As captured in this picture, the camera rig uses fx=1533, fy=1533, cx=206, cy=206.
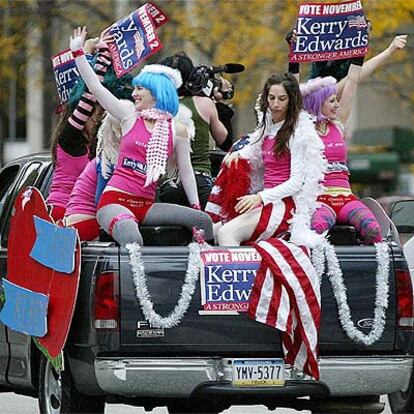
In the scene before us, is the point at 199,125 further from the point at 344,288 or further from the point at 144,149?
the point at 344,288

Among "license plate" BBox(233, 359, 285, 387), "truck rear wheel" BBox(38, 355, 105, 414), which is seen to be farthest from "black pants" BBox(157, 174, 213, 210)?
"license plate" BBox(233, 359, 285, 387)

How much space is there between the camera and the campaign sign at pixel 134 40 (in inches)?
375

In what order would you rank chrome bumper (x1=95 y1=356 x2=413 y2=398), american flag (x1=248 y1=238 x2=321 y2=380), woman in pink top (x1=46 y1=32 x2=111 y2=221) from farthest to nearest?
woman in pink top (x1=46 y1=32 x2=111 y2=221), american flag (x1=248 y1=238 x2=321 y2=380), chrome bumper (x1=95 y1=356 x2=413 y2=398)

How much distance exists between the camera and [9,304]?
353 inches

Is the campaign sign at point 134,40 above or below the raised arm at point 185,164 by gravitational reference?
above

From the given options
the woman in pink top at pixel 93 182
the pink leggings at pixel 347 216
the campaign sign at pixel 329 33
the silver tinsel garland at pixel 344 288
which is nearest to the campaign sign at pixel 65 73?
the woman in pink top at pixel 93 182

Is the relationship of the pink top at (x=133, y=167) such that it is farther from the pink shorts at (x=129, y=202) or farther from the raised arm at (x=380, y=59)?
the raised arm at (x=380, y=59)

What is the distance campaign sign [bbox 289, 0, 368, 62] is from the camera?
9914 mm

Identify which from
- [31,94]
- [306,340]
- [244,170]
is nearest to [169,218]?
[244,170]

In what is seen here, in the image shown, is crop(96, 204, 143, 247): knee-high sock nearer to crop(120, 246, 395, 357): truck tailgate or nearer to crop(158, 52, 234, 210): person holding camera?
crop(120, 246, 395, 357): truck tailgate

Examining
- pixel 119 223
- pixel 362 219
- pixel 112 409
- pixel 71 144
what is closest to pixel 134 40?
pixel 71 144

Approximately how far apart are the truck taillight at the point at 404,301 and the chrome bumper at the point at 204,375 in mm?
226

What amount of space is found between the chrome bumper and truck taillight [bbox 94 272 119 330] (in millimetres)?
194

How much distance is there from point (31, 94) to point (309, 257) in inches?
1416
